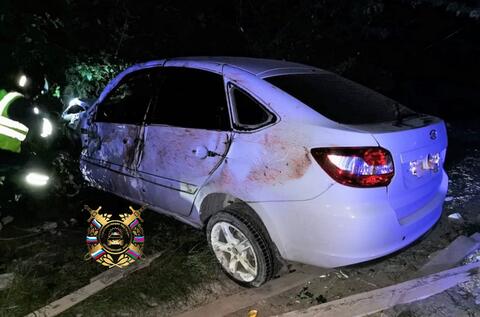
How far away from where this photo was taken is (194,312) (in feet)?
8.56

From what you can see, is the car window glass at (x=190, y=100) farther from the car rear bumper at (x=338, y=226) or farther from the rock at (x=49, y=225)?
the rock at (x=49, y=225)

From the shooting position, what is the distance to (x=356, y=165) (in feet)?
7.27

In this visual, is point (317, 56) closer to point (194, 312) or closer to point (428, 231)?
point (428, 231)

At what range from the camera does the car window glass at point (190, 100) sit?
2.81 m

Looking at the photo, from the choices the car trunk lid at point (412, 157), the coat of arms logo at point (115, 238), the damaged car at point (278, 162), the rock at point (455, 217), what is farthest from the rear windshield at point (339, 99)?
the coat of arms logo at point (115, 238)

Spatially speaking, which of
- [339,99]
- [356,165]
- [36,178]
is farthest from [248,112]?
[36,178]

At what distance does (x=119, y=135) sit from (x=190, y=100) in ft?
2.97

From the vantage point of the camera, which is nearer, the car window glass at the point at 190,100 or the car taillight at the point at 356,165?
the car taillight at the point at 356,165

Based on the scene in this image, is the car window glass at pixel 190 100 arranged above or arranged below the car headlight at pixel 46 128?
below

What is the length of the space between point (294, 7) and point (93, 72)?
3.74 meters

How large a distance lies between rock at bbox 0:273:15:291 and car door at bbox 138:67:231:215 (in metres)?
1.17

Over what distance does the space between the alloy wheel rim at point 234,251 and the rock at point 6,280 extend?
1523 mm

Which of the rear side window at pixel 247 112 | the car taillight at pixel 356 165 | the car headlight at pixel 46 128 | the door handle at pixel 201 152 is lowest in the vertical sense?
the car taillight at pixel 356 165

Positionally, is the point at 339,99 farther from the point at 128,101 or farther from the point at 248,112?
the point at 128,101
